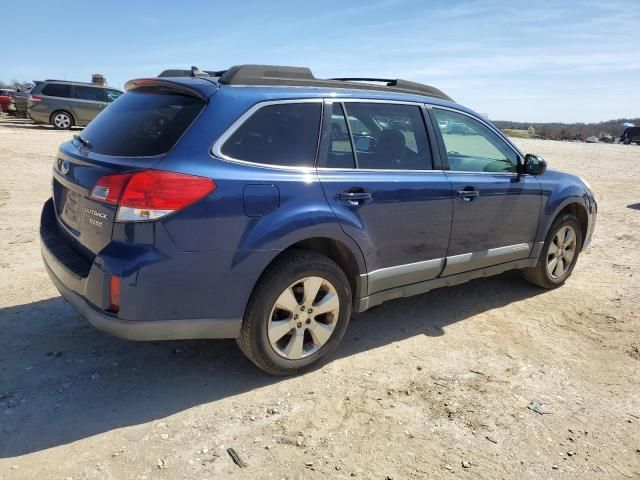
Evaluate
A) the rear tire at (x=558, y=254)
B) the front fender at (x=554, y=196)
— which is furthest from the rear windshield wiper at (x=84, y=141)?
the rear tire at (x=558, y=254)

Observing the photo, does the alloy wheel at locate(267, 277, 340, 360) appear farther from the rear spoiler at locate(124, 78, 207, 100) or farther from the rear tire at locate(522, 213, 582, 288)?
the rear tire at locate(522, 213, 582, 288)

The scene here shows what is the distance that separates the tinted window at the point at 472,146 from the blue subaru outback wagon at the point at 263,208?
0.02 m

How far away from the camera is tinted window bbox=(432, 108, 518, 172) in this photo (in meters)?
4.12

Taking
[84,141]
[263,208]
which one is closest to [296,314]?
[263,208]

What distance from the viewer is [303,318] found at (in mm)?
3295

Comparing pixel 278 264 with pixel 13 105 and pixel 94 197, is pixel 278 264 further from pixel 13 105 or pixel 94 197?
pixel 13 105

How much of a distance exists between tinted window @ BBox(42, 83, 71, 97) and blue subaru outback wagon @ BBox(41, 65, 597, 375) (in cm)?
1909

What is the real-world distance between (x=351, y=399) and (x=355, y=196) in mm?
1245

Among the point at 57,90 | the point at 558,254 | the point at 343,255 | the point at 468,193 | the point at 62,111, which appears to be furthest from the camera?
the point at 62,111

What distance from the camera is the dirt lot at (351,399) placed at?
2.61 metres

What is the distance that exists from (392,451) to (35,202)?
682 cm

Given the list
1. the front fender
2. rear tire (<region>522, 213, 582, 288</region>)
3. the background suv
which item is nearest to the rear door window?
the front fender

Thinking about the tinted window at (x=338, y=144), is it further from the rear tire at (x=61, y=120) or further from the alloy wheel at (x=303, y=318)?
the rear tire at (x=61, y=120)

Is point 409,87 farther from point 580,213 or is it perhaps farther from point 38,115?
point 38,115
